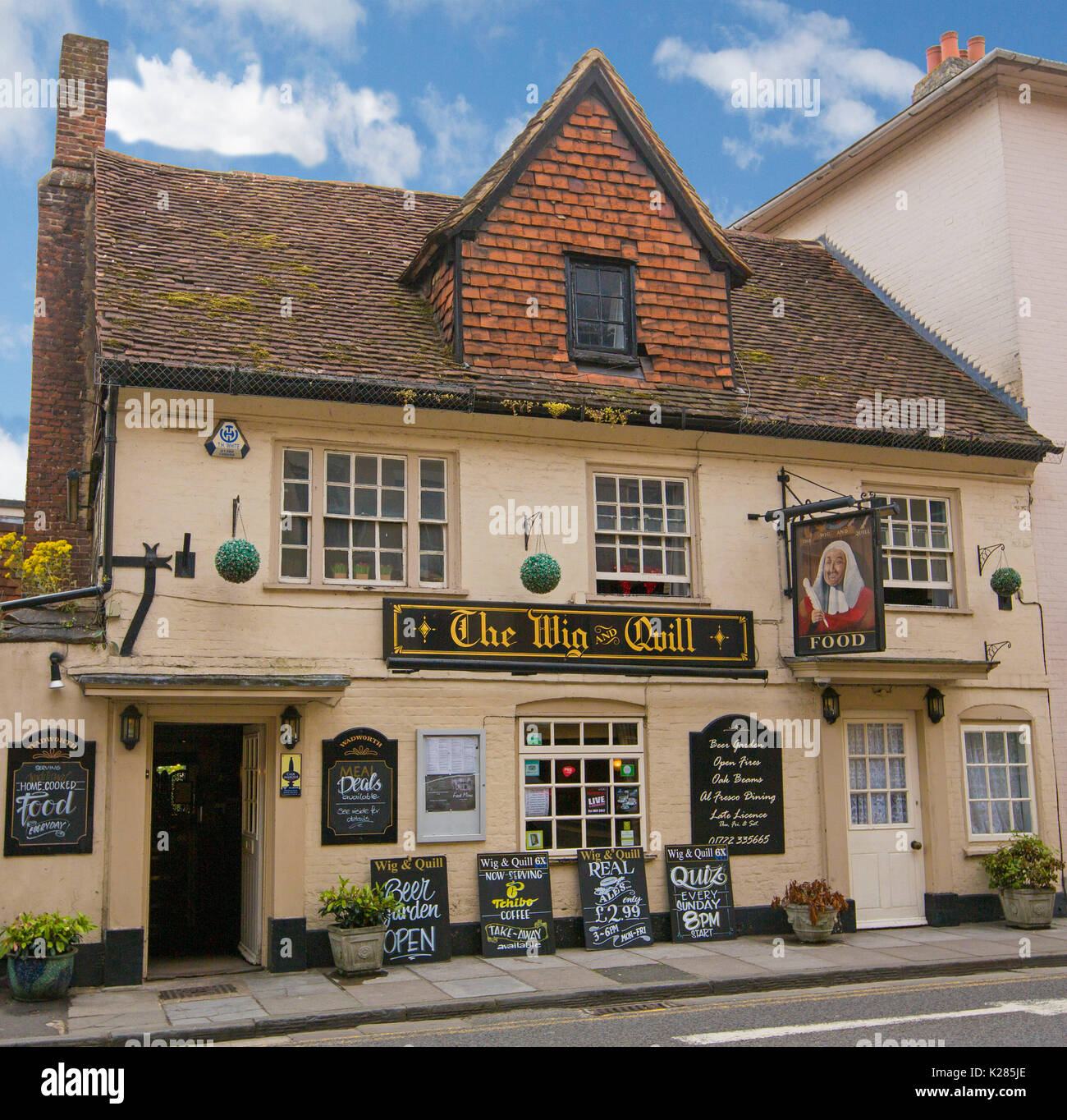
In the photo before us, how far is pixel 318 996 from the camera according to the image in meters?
9.95

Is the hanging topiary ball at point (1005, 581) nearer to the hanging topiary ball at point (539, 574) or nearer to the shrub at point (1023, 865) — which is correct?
the shrub at point (1023, 865)

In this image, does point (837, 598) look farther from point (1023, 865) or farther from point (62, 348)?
point (62, 348)

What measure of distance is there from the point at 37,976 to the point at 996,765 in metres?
11.2

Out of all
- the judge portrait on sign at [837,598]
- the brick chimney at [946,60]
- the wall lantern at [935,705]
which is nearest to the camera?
the judge portrait on sign at [837,598]

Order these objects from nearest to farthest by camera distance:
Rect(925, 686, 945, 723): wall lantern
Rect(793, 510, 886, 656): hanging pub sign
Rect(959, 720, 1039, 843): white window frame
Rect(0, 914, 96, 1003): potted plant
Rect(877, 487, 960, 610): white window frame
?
Rect(0, 914, 96, 1003): potted plant < Rect(793, 510, 886, 656): hanging pub sign < Rect(925, 686, 945, 723): wall lantern < Rect(959, 720, 1039, 843): white window frame < Rect(877, 487, 960, 610): white window frame

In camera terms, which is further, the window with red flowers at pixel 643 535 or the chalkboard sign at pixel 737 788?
the window with red flowers at pixel 643 535

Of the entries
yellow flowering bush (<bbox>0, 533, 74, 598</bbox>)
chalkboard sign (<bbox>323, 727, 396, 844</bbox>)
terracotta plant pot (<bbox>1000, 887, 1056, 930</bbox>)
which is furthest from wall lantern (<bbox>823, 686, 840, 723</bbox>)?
yellow flowering bush (<bbox>0, 533, 74, 598</bbox>)

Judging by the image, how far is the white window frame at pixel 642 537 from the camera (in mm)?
13234

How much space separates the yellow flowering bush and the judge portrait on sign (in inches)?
324

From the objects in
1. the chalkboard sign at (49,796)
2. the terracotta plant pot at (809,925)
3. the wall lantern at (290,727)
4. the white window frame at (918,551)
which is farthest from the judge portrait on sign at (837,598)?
the chalkboard sign at (49,796)

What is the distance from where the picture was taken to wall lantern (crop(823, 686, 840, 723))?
13.7 metres

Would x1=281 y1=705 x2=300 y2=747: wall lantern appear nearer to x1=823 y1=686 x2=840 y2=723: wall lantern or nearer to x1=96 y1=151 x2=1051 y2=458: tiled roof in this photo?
x1=96 y1=151 x2=1051 y2=458: tiled roof

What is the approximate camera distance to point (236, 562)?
11.1m

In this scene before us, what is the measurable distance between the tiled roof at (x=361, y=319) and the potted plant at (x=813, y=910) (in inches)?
210
